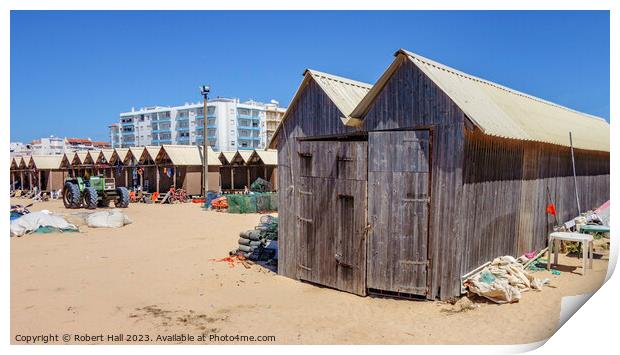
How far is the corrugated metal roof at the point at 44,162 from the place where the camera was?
144 feet

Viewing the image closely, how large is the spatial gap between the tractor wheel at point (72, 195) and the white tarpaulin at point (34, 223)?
947 centimetres

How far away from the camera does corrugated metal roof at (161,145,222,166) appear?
36.1 m

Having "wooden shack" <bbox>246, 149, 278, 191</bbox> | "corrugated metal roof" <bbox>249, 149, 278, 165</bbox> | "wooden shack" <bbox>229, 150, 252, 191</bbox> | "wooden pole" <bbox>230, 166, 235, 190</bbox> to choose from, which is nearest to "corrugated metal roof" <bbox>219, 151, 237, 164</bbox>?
"wooden shack" <bbox>229, 150, 252, 191</bbox>

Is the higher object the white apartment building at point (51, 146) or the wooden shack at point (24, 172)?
the white apartment building at point (51, 146)

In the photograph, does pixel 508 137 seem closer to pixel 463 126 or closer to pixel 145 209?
pixel 463 126

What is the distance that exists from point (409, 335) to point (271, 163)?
31.8 m

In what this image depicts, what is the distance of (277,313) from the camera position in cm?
924

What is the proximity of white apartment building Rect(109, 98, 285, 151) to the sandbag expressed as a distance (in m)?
74.6

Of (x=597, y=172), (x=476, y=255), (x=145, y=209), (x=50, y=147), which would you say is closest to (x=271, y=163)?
(x=145, y=209)

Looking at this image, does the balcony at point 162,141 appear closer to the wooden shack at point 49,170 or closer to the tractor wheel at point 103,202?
the wooden shack at point 49,170

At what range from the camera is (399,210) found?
31.6 ft

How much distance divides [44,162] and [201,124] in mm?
55851

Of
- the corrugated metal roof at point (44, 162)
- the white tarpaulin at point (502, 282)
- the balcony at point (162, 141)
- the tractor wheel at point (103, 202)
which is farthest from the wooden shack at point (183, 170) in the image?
the balcony at point (162, 141)

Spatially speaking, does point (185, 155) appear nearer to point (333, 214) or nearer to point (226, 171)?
point (226, 171)
